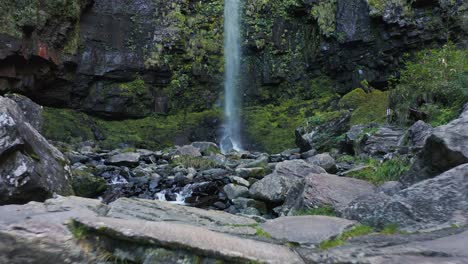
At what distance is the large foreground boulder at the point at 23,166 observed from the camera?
404 cm

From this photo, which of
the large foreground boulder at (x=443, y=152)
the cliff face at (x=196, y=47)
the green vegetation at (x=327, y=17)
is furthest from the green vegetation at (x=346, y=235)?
the green vegetation at (x=327, y=17)

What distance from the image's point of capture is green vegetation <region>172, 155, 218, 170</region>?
35.5ft

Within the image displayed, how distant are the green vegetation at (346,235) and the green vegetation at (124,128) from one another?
1584 centimetres

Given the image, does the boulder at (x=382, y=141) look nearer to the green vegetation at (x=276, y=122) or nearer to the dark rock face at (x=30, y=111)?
the green vegetation at (x=276, y=122)

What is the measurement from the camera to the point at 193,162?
11117 millimetres

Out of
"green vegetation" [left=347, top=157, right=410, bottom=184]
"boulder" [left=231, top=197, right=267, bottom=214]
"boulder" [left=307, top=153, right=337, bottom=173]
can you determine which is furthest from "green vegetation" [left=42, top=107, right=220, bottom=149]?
"green vegetation" [left=347, top=157, right=410, bottom=184]

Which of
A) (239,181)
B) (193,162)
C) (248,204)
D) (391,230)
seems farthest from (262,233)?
(193,162)

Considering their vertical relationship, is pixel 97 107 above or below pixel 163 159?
above

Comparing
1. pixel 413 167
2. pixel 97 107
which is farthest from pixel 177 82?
pixel 413 167

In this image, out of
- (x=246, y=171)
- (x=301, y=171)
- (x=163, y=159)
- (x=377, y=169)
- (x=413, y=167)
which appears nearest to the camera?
(x=413, y=167)

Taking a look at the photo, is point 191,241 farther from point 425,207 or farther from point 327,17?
point 327,17

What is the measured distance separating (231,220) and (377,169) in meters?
3.58

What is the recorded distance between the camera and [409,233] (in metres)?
2.30

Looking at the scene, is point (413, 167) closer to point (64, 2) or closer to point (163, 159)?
point (163, 159)
